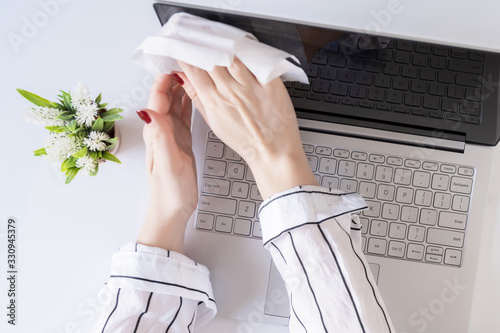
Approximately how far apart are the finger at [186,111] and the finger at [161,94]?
0.03m

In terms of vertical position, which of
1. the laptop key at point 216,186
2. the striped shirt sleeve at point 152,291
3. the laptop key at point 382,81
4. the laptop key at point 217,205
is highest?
the laptop key at point 382,81

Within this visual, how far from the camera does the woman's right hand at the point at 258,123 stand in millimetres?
583

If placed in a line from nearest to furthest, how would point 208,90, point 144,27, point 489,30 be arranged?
point 489,30 < point 208,90 < point 144,27

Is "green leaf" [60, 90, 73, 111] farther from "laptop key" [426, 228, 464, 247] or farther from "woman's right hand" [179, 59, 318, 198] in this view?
"laptop key" [426, 228, 464, 247]

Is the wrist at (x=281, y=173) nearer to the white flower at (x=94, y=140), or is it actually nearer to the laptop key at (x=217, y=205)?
the laptop key at (x=217, y=205)

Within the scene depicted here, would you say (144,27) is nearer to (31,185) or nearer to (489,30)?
(31,185)

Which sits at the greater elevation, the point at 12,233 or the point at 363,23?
the point at 363,23

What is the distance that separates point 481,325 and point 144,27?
2.49 ft

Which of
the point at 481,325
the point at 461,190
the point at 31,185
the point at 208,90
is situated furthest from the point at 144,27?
the point at 481,325

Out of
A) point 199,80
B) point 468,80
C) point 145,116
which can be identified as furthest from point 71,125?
point 468,80

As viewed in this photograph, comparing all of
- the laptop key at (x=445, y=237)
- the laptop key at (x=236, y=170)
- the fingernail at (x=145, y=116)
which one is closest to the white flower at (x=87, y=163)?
the fingernail at (x=145, y=116)

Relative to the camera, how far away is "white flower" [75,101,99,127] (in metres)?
0.60

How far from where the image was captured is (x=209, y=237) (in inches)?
26.5

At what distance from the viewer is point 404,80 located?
1.69 feet
